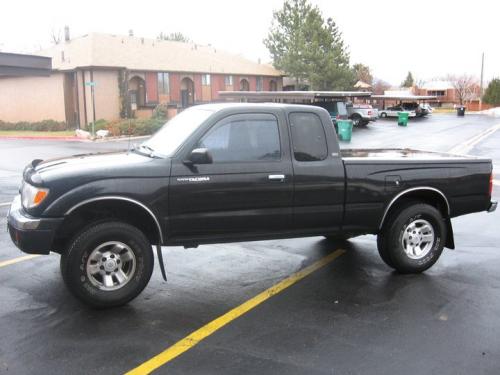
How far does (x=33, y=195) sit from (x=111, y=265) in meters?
0.96

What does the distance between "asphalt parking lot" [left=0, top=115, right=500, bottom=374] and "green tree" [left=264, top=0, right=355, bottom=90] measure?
140 feet

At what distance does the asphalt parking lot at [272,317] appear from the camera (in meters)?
3.96

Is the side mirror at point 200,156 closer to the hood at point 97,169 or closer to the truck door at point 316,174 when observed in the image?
the hood at point 97,169

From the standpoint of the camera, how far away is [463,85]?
102m

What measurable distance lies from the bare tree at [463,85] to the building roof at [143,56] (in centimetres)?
5523

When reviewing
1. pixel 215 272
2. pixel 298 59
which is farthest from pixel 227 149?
pixel 298 59

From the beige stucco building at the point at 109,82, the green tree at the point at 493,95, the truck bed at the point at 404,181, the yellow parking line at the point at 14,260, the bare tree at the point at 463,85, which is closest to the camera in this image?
the truck bed at the point at 404,181

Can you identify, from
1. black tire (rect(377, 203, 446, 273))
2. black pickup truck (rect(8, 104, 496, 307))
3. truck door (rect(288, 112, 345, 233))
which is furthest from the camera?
black tire (rect(377, 203, 446, 273))

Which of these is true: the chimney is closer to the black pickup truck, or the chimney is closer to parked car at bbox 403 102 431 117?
parked car at bbox 403 102 431 117

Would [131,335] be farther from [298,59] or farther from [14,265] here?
[298,59]

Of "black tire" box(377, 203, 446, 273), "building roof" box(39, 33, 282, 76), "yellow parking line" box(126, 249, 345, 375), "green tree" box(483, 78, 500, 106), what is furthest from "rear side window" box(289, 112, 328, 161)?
"green tree" box(483, 78, 500, 106)

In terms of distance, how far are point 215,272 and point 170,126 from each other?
1732 mm

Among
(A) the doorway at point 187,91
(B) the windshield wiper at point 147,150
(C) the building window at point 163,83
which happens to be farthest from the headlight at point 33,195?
(A) the doorway at point 187,91

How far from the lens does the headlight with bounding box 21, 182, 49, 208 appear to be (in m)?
4.76
